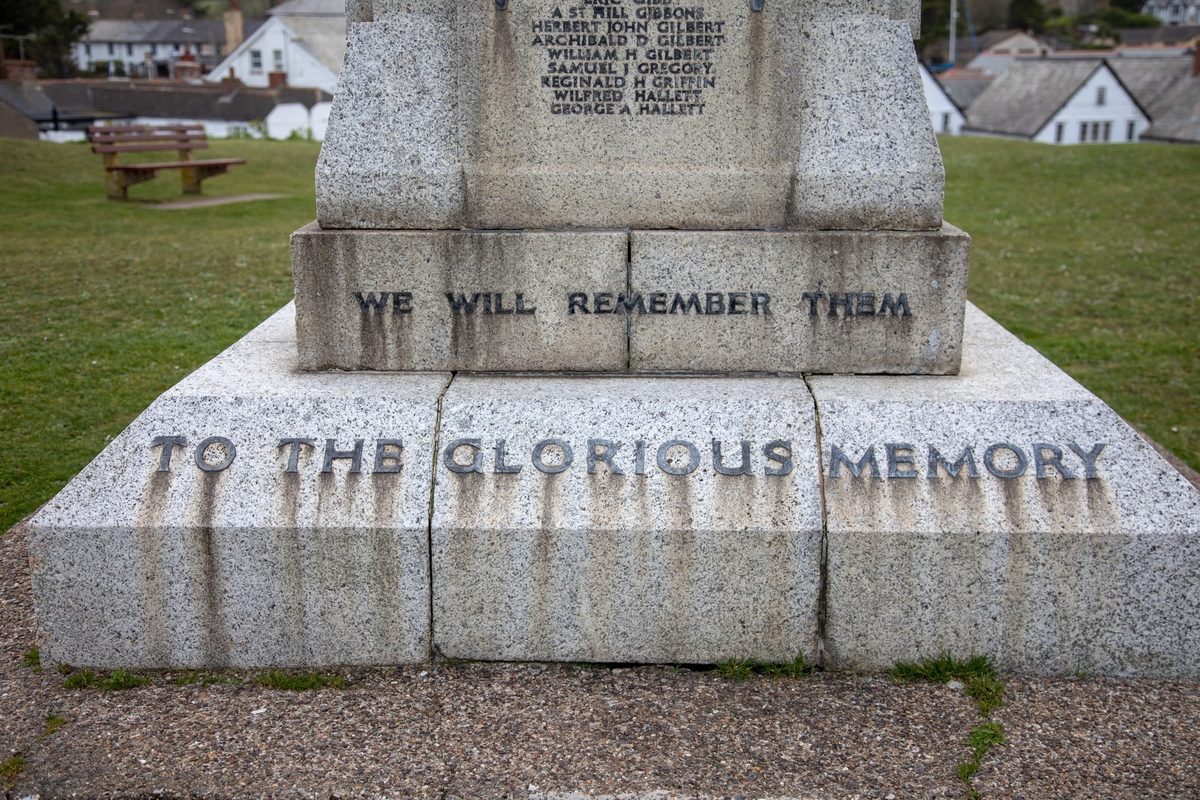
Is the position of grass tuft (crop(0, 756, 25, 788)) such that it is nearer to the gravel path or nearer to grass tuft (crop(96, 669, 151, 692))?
the gravel path

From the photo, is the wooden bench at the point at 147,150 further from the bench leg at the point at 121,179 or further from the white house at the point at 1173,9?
the white house at the point at 1173,9

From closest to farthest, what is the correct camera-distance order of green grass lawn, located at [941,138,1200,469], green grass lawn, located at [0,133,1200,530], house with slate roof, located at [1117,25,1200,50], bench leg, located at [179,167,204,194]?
green grass lawn, located at [0,133,1200,530]
green grass lawn, located at [941,138,1200,469]
bench leg, located at [179,167,204,194]
house with slate roof, located at [1117,25,1200,50]

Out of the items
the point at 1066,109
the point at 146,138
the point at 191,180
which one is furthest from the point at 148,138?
the point at 1066,109

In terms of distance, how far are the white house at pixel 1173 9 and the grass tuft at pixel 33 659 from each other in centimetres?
10407

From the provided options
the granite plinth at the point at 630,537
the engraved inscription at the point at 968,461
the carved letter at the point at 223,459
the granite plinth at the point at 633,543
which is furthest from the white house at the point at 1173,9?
the carved letter at the point at 223,459

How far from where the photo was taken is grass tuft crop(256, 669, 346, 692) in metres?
3.58

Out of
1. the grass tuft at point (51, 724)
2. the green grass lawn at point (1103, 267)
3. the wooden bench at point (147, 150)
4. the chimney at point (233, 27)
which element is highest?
the chimney at point (233, 27)

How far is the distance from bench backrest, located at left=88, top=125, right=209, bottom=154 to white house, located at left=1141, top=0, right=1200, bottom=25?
94.8 m

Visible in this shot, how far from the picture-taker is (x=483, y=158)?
4180 mm

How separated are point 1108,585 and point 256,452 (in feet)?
9.60

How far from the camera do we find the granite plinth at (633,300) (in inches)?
160

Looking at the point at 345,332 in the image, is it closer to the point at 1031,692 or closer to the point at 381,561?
the point at 381,561

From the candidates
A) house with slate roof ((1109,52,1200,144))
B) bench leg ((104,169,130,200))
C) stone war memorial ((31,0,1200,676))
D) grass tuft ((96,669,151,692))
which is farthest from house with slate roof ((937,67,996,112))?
grass tuft ((96,669,151,692))

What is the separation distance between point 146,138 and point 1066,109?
37.6 meters
